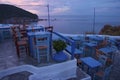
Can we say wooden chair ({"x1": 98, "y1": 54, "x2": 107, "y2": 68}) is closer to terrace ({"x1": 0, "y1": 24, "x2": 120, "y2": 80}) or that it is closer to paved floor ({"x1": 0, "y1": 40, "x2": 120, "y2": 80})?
paved floor ({"x1": 0, "y1": 40, "x2": 120, "y2": 80})

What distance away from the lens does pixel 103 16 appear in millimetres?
12250

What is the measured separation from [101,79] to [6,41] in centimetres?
404

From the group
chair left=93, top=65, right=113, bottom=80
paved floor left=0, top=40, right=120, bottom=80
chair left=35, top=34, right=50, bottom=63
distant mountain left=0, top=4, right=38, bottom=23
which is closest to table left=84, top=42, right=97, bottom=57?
paved floor left=0, top=40, right=120, bottom=80

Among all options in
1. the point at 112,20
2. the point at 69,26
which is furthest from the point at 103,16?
the point at 69,26

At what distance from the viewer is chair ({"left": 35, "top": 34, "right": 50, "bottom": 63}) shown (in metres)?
4.08

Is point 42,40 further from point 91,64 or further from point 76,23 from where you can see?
point 76,23

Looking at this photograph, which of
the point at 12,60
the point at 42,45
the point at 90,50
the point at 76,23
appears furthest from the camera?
the point at 76,23

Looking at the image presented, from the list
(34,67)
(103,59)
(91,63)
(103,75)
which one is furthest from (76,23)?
(34,67)

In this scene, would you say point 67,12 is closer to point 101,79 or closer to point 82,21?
point 82,21

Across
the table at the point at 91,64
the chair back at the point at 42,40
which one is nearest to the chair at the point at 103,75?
the table at the point at 91,64

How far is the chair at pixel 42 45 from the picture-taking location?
13.4 ft

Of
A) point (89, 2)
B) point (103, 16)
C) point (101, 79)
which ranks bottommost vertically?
point (101, 79)

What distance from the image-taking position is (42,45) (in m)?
4.13

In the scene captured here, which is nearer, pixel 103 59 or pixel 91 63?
pixel 91 63
